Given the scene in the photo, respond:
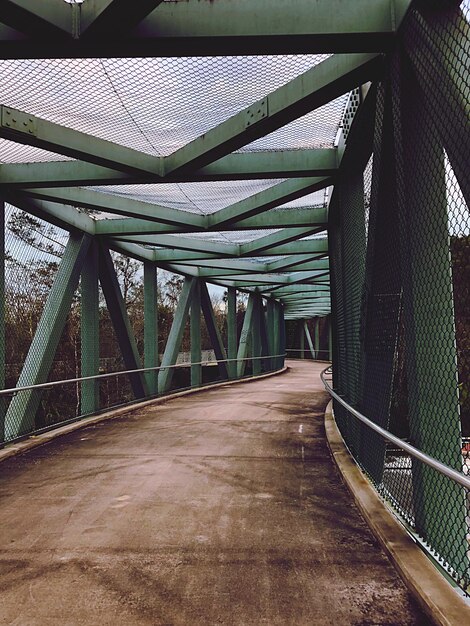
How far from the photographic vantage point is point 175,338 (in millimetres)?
13859

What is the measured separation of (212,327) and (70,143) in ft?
39.7

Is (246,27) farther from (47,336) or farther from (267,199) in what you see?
(47,336)

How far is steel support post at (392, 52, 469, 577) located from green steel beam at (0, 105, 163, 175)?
3.41 meters

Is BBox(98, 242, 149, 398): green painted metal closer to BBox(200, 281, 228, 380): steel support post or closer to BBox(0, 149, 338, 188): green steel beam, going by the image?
BBox(0, 149, 338, 188): green steel beam

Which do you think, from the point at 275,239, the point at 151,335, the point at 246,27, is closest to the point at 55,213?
the point at 151,335

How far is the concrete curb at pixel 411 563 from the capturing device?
2.34 meters

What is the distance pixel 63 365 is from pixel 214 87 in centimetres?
1511

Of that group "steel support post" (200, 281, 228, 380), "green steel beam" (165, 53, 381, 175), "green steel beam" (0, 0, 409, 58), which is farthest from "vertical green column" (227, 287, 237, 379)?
"green steel beam" (0, 0, 409, 58)

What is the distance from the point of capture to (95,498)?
14.4ft

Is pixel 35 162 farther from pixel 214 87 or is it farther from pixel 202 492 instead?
pixel 202 492

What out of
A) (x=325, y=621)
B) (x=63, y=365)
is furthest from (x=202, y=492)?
(x=63, y=365)

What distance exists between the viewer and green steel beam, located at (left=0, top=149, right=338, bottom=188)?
21.4 feet

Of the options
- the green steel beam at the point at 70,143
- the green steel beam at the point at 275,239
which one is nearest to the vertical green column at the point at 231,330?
the green steel beam at the point at 275,239

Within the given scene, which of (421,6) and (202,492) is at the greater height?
(421,6)
